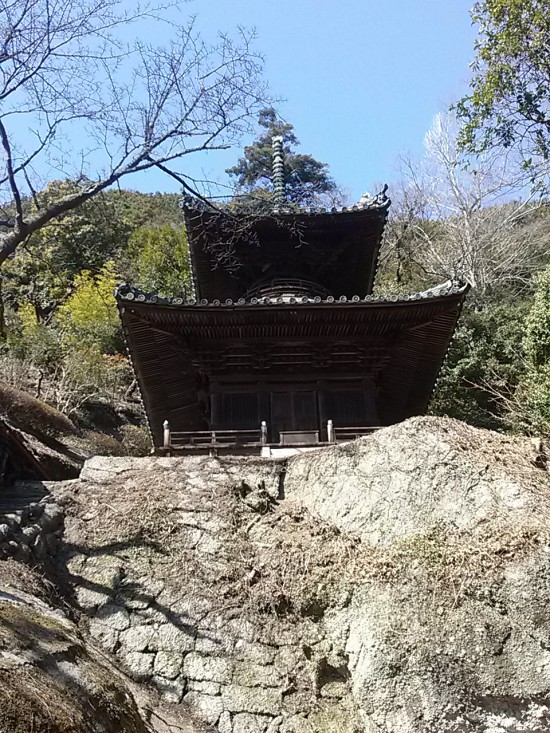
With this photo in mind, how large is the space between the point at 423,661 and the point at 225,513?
10.4 feet

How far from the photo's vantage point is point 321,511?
839 cm

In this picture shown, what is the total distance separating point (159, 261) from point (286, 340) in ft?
71.0

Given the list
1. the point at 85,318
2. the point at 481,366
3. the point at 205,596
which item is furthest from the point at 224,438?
the point at 85,318

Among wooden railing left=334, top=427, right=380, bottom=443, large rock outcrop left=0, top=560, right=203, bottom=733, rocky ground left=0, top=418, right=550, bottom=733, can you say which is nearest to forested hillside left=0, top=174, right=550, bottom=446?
wooden railing left=334, top=427, right=380, bottom=443

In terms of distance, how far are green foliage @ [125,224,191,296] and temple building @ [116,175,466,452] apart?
15.1 metres

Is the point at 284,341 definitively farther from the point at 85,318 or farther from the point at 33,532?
the point at 85,318

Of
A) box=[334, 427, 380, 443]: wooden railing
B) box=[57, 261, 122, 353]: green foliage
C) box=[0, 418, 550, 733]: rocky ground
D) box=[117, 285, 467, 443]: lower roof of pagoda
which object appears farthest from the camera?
box=[57, 261, 122, 353]: green foliage

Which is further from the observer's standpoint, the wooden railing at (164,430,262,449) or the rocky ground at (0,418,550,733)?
the wooden railing at (164,430,262,449)

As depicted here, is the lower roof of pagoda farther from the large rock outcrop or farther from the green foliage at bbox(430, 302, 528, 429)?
the green foliage at bbox(430, 302, 528, 429)

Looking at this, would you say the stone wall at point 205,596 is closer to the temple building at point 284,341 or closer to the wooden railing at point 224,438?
the wooden railing at point 224,438

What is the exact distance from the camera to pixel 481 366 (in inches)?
729

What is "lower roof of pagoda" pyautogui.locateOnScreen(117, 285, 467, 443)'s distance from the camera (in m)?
10.7

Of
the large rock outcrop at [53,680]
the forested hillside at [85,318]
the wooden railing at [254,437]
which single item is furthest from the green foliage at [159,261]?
the large rock outcrop at [53,680]

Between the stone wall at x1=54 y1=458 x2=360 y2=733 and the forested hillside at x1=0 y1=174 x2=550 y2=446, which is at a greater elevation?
the forested hillside at x1=0 y1=174 x2=550 y2=446
